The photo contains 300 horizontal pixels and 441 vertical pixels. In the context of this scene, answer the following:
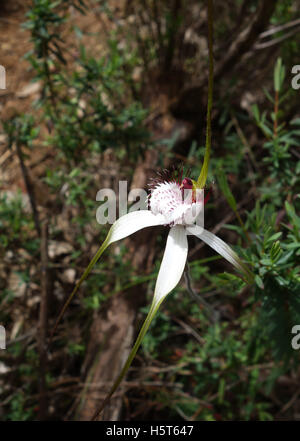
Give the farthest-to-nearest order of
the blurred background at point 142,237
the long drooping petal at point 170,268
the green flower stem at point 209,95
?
the blurred background at point 142,237
the long drooping petal at point 170,268
the green flower stem at point 209,95

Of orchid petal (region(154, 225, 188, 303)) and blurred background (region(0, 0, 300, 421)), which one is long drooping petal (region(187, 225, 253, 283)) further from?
blurred background (region(0, 0, 300, 421))

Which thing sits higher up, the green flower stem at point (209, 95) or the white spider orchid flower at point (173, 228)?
the green flower stem at point (209, 95)

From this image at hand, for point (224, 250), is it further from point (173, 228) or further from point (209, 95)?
point (209, 95)

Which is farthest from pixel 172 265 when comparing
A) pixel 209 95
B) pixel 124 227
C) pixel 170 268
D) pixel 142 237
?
pixel 142 237

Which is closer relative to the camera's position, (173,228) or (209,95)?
(209,95)

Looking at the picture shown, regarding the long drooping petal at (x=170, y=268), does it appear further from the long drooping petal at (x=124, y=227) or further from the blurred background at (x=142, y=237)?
the blurred background at (x=142, y=237)

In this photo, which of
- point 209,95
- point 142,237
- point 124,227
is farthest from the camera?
point 142,237

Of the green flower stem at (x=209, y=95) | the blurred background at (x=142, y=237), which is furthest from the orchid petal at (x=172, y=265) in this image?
the blurred background at (x=142, y=237)
